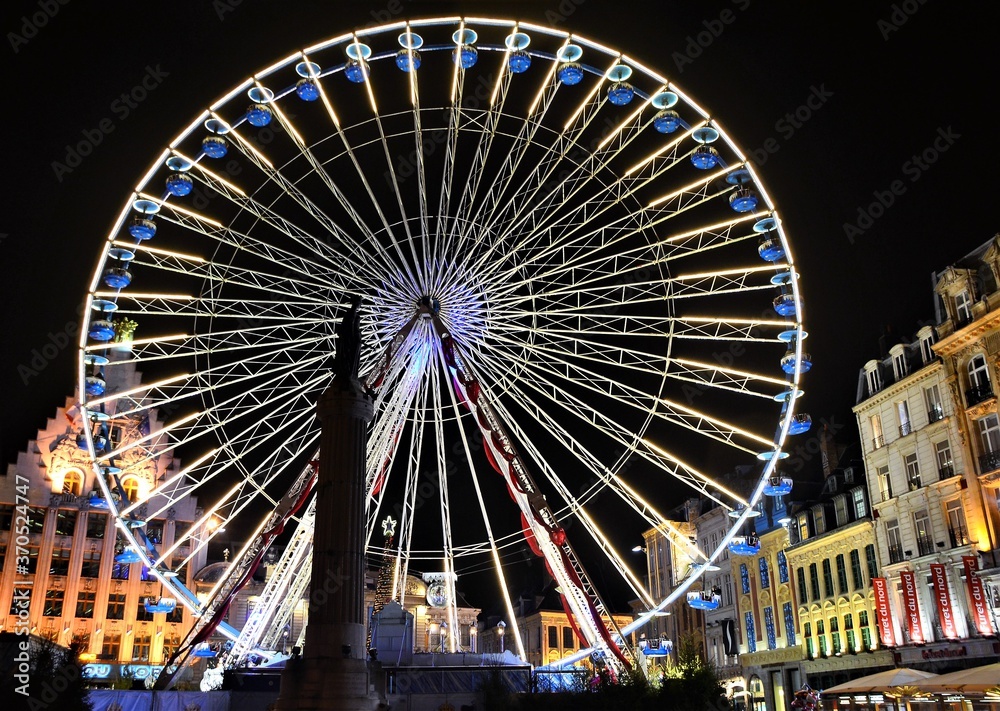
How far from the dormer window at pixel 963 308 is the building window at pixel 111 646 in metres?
53.1

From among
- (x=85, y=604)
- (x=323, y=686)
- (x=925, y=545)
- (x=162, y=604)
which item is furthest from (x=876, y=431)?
(x=85, y=604)

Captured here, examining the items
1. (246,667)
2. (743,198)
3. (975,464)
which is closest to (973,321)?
(975,464)

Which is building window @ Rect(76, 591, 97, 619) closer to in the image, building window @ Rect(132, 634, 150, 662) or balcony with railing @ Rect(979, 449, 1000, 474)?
building window @ Rect(132, 634, 150, 662)

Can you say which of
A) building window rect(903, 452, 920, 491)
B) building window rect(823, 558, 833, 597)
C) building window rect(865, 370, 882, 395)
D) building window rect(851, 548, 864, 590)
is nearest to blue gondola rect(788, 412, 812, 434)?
building window rect(903, 452, 920, 491)

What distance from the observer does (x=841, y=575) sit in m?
49.0

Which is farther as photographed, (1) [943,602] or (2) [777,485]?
(1) [943,602]

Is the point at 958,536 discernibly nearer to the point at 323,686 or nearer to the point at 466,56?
the point at 466,56

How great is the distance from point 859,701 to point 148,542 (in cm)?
3240

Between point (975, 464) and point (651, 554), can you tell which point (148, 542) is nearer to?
point (975, 464)

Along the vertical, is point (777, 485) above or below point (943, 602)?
above

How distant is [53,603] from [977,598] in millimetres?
52748

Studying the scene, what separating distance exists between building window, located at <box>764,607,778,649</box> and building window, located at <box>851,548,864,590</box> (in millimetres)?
10289

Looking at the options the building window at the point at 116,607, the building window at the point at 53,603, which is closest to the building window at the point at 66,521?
the building window at the point at 53,603

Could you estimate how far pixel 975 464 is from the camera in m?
37.9
